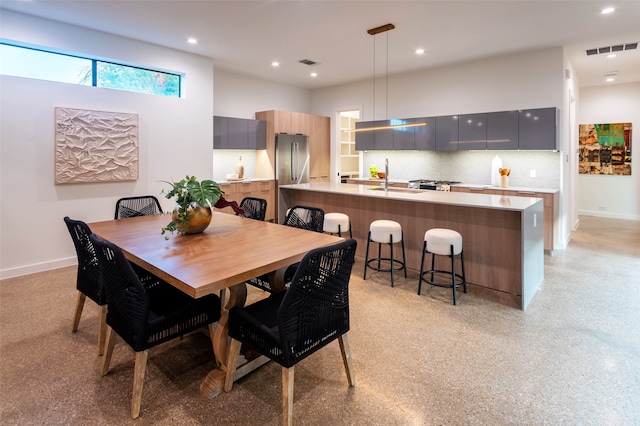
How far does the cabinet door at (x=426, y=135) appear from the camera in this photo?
6148 millimetres

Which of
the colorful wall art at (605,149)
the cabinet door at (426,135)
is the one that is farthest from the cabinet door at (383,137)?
the colorful wall art at (605,149)

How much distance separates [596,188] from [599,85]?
7.33 feet

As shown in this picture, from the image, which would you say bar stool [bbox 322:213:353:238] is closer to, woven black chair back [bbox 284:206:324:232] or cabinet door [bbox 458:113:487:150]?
woven black chair back [bbox 284:206:324:232]

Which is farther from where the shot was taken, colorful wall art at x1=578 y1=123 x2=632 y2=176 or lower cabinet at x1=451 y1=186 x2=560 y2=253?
colorful wall art at x1=578 y1=123 x2=632 y2=176

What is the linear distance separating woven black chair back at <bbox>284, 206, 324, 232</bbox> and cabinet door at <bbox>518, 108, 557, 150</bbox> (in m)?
3.82

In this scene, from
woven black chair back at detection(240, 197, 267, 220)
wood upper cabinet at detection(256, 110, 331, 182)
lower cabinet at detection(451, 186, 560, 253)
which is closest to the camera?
woven black chair back at detection(240, 197, 267, 220)

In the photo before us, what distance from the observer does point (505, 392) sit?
6.74ft

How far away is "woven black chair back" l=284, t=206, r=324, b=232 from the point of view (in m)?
3.02

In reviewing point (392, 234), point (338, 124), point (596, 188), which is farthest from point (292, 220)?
point (596, 188)

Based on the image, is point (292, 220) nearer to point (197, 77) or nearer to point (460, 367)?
point (460, 367)

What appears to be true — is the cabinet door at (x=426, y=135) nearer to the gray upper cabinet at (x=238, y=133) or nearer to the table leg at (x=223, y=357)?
the gray upper cabinet at (x=238, y=133)

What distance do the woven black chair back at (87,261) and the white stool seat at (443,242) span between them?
2.73m

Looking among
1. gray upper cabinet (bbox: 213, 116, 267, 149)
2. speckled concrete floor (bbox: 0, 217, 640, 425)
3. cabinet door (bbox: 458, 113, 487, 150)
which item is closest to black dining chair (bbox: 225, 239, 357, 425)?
speckled concrete floor (bbox: 0, 217, 640, 425)

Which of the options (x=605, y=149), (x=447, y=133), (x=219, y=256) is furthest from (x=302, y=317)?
(x=605, y=149)
